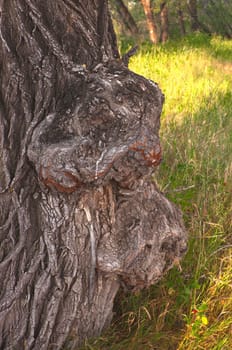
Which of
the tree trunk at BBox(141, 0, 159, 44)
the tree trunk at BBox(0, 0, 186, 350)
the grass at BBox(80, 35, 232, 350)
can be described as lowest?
the grass at BBox(80, 35, 232, 350)

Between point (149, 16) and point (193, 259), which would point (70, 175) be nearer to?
point (193, 259)

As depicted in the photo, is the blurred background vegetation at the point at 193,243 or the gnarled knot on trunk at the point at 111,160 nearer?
the gnarled knot on trunk at the point at 111,160

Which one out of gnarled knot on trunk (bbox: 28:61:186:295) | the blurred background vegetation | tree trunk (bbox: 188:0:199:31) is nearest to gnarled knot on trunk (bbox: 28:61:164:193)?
gnarled knot on trunk (bbox: 28:61:186:295)

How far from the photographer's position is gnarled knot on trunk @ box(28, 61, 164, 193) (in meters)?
1.68

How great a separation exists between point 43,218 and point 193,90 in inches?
152

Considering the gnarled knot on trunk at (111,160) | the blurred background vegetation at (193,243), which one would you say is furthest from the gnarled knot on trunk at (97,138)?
the blurred background vegetation at (193,243)

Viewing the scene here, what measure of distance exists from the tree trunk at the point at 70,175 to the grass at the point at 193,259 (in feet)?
0.60

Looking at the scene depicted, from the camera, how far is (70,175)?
5.53 feet

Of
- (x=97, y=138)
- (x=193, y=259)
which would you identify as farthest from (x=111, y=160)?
(x=193, y=259)

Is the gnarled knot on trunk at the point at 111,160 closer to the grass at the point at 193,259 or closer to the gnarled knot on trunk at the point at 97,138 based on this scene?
the gnarled knot on trunk at the point at 97,138

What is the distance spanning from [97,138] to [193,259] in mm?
1020

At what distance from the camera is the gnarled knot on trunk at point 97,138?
1679 mm

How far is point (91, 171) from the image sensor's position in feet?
5.52

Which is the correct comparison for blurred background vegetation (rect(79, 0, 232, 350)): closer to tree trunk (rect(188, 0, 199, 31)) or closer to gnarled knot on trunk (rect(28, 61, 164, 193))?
gnarled knot on trunk (rect(28, 61, 164, 193))
